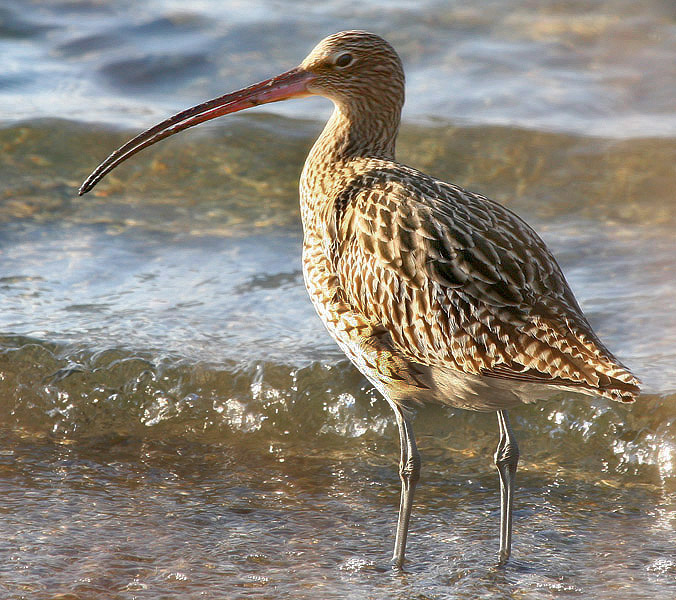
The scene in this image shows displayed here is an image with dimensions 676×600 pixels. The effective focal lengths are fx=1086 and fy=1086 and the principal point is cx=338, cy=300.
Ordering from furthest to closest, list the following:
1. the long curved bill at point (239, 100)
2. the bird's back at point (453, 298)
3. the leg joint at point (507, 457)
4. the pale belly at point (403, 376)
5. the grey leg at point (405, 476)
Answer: the long curved bill at point (239, 100) → the leg joint at point (507, 457) → the grey leg at point (405, 476) → the pale belly at point (403, 376) → the bird's back at point (453, 298)

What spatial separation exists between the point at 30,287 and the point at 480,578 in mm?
3582

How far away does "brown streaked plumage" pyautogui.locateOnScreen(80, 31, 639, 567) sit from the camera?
4027 millimetres

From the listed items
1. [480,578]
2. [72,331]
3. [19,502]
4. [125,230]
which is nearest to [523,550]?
[480,578]

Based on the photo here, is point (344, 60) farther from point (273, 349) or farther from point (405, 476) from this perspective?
point (405, 476)

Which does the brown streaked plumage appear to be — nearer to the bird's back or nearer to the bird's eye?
the bird's back

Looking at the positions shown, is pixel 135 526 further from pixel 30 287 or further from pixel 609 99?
pixel 609 99

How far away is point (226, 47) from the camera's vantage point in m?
11.0

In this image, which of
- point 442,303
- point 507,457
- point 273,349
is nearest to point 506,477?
point 507,457

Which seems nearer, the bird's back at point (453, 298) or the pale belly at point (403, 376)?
the bird's back at point (453, 298)

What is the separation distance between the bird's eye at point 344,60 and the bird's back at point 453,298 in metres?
0.89

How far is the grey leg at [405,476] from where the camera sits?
4.60 m

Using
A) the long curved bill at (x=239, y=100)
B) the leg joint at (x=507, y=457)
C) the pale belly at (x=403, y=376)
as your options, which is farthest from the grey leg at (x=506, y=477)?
the long curved bill at (x=239, y=100)

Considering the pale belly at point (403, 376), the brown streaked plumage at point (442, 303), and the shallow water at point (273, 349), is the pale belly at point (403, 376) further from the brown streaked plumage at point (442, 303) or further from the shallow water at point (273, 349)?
the shallow water at point (273, 349)

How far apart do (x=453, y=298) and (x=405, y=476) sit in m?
0.99
